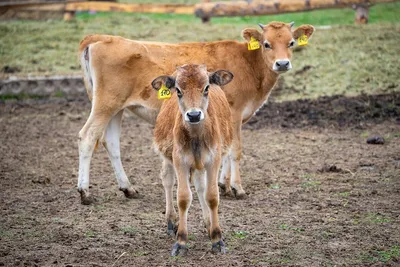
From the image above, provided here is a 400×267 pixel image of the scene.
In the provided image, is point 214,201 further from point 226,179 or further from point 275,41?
point 275,41

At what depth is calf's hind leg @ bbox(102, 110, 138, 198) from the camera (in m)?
8.97

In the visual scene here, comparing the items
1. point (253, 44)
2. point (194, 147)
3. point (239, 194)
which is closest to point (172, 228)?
point (194, 147)

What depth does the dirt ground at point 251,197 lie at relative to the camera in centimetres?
676

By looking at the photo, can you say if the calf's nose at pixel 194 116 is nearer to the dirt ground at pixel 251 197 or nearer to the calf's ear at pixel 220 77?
the calf's ear at pixel 220 77

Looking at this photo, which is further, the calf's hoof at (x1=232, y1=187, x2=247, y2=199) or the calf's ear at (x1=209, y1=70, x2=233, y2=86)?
the calf's hoof at (x1=232, y1=187, x2=247, y2=199)

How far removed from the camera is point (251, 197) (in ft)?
29.3

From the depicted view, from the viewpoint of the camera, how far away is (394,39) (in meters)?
15.7

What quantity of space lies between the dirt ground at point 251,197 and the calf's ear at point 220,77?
1501mm

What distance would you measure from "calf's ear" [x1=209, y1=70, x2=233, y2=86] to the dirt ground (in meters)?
1.50

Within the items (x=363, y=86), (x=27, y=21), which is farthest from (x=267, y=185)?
(x=27, y=21)

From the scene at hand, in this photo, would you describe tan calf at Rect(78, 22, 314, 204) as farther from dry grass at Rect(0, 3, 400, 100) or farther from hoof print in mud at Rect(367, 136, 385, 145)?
dry grass at Rect(0, 3, 400, 100)

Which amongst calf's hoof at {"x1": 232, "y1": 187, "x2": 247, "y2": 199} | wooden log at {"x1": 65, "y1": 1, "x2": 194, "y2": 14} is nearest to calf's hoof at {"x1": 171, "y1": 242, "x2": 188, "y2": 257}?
calf's hoof at {"x1": 232, "y1": 187, "x2": 247, "y2": 199}

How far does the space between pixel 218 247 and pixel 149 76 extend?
9.63 feet

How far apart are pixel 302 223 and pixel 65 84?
8593mm
